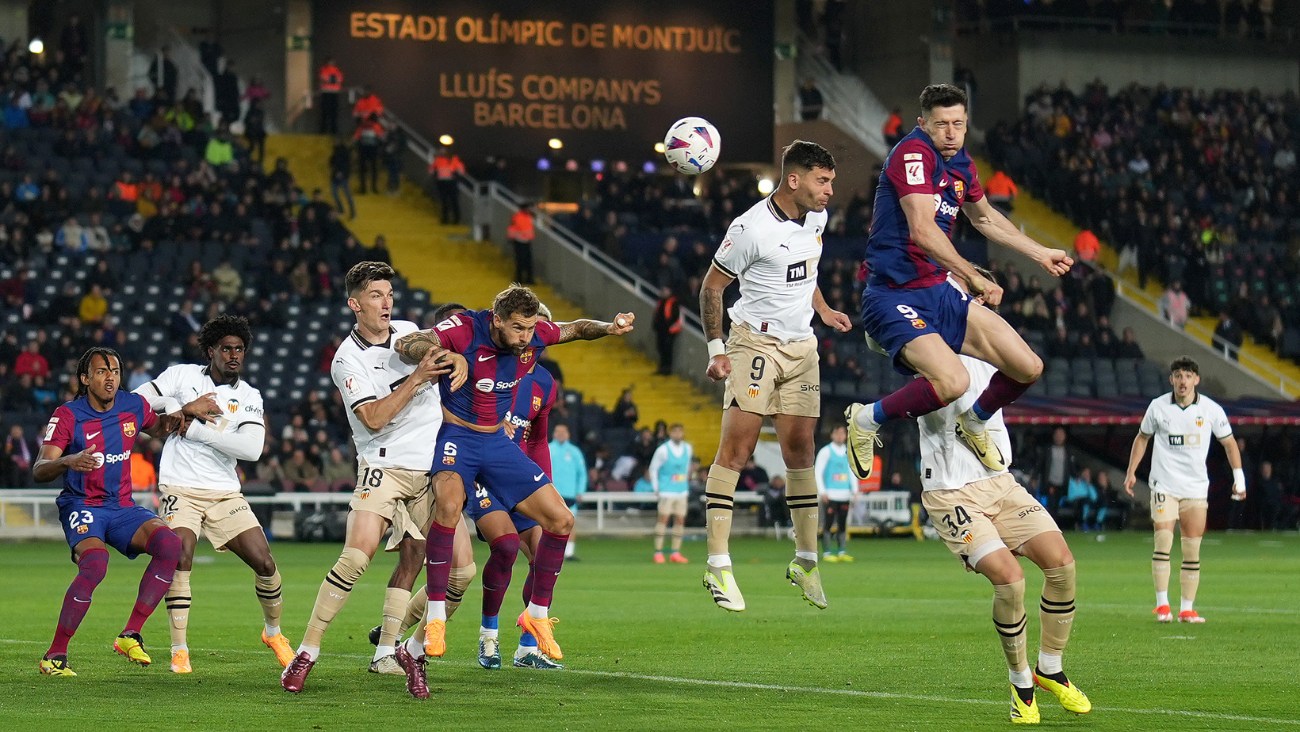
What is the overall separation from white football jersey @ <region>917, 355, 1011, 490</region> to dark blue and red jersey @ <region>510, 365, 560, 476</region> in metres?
2.82

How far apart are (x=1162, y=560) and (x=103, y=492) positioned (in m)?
9.24

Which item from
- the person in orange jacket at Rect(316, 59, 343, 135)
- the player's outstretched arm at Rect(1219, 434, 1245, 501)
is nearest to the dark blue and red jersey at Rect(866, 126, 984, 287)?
the player's outstretched arm at Rect(1219, 434, 1245, 501)

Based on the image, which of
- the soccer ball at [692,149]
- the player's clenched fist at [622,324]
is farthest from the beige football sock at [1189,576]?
the player's clenched fist at [622,324]

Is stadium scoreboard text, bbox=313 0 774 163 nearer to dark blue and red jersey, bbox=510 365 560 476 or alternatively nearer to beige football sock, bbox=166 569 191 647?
dark blue and red jersey, bbox=510 365 560 476

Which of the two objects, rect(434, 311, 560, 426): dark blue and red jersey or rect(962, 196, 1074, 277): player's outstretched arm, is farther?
rect(434, 311, 560, 426): dark blue and red jersey

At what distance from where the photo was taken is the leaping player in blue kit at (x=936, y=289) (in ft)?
32.4

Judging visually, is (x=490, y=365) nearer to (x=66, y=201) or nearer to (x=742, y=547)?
(x=742, y=547)

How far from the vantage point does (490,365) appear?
1110 cm

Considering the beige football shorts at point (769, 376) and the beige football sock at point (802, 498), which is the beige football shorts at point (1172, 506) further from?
the beige football shorts at point (769, 376)

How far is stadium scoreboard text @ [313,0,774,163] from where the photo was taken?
135 ft

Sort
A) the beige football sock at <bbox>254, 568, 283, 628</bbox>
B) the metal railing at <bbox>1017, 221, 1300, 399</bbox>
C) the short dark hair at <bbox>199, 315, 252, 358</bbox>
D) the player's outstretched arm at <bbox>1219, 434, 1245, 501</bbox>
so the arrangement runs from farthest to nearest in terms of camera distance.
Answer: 1. the metal railing at <bbox>1017, 221, 1300, 399</bbox>
2. the player's outstretched arm at <bbox>1219, 434, 1245, 501</bbox>
3. the beige football sock at <bbox>254, 568, 283, 628</bbox>
4. the short dark hair at <bbox>199, 315, 252, 358</bbox>

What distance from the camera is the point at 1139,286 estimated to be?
41.2m

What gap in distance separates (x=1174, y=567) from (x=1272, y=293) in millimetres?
19159

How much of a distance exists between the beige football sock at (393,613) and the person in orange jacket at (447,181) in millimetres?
28557
